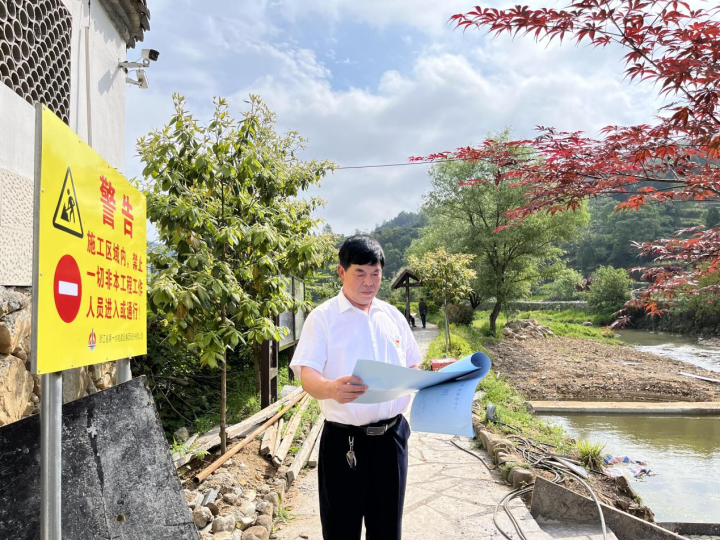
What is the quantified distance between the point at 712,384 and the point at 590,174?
1246cm

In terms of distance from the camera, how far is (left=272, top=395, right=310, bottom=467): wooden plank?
4.72m

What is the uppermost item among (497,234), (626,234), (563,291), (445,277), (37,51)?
(626,234)

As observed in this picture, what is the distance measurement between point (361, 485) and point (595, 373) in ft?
48.3

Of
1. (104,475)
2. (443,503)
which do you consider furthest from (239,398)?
(104,475)

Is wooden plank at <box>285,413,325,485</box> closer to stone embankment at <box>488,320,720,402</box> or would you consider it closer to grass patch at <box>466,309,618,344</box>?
stone embankment at <box>488,320,720,402</box>

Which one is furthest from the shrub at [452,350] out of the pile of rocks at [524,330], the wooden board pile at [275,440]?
the pile of rocks at [524,330]

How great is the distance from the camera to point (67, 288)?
1.50 m

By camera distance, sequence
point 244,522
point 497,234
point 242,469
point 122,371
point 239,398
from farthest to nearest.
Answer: point 497,234 < point 239,398 < point 242,469 < point 244,522 < point 122,371

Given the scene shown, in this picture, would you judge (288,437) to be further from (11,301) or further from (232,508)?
(11,301)

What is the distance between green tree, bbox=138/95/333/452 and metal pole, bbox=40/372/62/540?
2.18 m

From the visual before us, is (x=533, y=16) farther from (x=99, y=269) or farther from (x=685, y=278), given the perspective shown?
(x=99, y=269)

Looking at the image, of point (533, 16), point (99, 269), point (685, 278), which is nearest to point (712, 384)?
point (685, 278)

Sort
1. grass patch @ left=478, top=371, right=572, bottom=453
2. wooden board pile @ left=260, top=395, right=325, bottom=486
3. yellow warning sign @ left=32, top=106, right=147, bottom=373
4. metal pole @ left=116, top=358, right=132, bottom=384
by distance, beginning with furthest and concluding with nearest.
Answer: grass patch @ left=478, top=371, right=572, bottom=453 → wooden board pile @ left=260, top=395, right=325, bottom=486 → metal pole @ left=116, top=358, right=132, bottom=384 → yellow warning sign @ left=32, top=106, right=147, bottom=373

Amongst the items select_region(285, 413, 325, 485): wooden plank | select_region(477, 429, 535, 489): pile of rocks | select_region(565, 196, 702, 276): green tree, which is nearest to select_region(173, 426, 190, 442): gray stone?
select_region(285, 413, 325, 485): wooden plank
